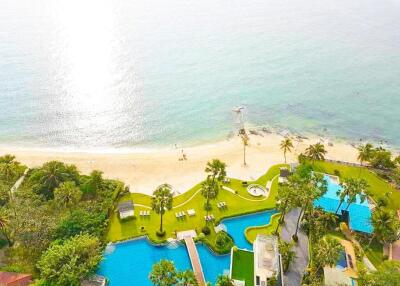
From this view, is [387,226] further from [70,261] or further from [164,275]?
[70,261]

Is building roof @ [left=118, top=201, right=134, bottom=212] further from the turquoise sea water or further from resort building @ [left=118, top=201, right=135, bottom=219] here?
the turquoise sea water

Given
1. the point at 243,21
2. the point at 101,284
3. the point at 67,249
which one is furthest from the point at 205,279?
the point at 243,21

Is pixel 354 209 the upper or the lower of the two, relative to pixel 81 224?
lower

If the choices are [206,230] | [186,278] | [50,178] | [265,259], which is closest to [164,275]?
[186,278]

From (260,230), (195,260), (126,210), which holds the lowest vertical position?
(195,260)

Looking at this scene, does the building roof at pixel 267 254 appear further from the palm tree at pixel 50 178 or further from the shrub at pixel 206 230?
the palm tree at pixel 50 178

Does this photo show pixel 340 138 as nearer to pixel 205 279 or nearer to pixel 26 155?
pixel 205 279

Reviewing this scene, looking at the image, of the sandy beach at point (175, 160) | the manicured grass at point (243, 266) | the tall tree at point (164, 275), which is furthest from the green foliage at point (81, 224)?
the manicured grass at point (243, 266)
